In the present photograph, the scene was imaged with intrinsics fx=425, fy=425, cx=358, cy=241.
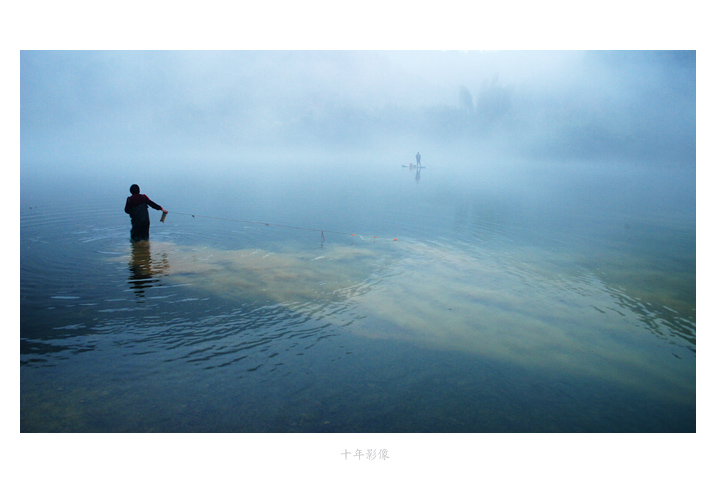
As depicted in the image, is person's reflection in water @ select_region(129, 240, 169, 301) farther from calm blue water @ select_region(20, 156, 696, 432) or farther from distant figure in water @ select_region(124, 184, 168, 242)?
distant figure in water @ select_region(124, 184, 168, 242)

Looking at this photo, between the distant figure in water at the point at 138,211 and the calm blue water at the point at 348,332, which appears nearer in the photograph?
the calm blue water at the point at 348,332

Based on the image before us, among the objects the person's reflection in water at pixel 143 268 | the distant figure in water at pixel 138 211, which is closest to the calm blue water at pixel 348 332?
the person's reflection in water at pixel 143 268

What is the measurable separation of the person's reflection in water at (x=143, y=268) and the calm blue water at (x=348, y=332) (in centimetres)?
10

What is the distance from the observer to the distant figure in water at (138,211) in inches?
643

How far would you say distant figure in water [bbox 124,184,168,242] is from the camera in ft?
53.6

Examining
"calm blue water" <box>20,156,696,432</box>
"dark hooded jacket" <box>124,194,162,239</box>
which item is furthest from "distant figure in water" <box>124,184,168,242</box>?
"calm blue water" <box>20,156,696,432</box>

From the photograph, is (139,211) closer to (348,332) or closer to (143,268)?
(143,268)

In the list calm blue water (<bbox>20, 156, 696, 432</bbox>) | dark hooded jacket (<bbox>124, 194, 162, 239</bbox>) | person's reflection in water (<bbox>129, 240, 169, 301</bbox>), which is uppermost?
dark hooded jacket (<bbox>124, 194, 162, 239</bbox>)

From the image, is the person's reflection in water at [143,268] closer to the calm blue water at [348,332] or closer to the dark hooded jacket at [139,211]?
the calm blue water at [348,332]

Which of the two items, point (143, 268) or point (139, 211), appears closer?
point (143, 268)

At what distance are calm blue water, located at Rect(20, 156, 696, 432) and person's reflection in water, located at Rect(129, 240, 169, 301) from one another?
0.32ft

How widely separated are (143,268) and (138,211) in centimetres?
351

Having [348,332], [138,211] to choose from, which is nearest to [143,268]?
[138,211]

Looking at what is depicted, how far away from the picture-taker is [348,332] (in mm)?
10156
